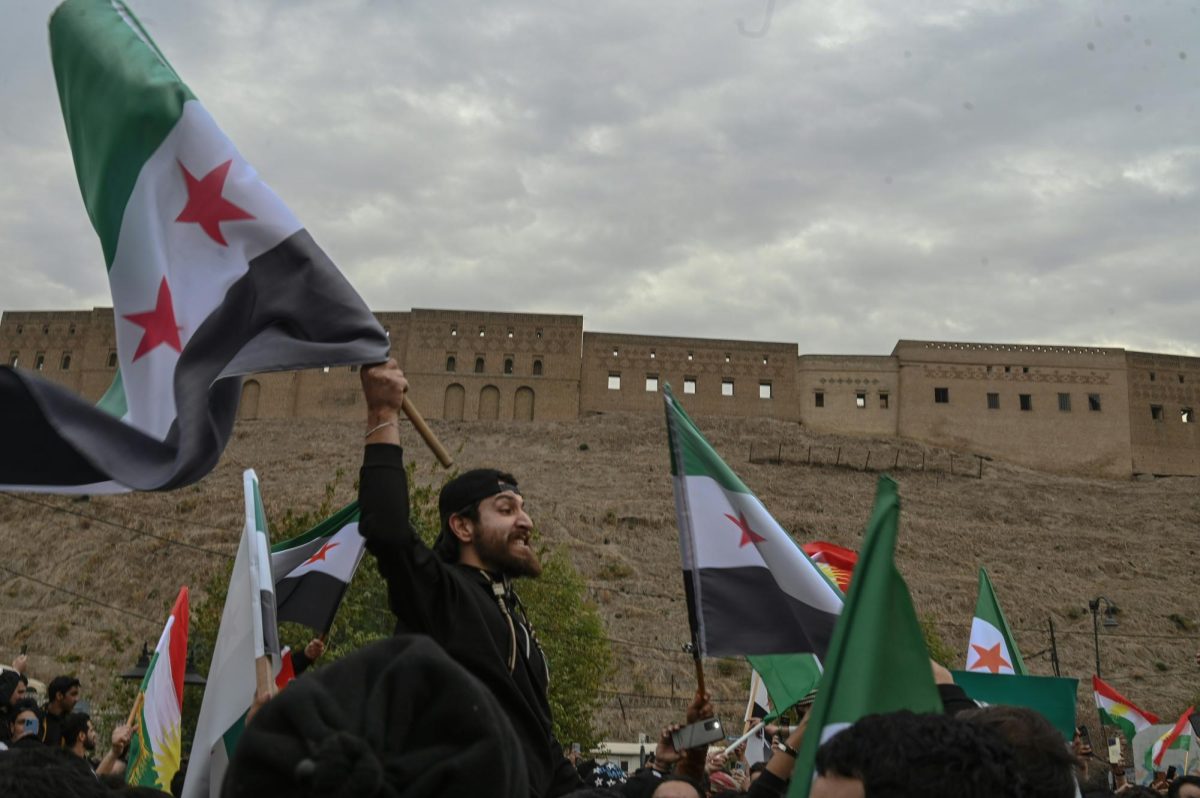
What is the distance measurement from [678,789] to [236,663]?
5.42 ft

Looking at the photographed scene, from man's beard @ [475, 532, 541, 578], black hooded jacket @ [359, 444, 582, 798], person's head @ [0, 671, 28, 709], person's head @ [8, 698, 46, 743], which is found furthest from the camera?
person's head @ [0, 671, 28, 709]

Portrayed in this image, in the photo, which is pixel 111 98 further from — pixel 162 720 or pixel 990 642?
pixel 990 642

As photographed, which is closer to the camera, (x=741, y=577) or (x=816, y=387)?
(x=741, y=577)

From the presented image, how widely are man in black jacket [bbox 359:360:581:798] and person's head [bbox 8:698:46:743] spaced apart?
374cm

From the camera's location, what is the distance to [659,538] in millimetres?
45750

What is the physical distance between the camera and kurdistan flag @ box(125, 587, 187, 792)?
5117 mm

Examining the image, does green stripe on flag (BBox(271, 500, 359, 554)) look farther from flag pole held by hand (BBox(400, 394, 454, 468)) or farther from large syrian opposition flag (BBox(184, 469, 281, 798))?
flag pole held by hand (BBox(400, 394, 454, 468))

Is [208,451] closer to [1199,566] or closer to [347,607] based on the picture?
[347,607]

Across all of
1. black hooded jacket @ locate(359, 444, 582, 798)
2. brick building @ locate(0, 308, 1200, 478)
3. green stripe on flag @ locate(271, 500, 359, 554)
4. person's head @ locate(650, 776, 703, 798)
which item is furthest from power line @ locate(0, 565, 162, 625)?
black hooded jacket @ locate(359, 444, 582, 798)

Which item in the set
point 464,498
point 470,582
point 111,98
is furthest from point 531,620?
point 470,582

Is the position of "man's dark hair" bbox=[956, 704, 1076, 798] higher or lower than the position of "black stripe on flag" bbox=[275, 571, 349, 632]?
lower

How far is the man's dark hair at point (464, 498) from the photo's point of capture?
12.5 feet

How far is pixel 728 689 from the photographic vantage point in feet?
106

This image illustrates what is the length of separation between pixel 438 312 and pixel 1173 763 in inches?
2213
